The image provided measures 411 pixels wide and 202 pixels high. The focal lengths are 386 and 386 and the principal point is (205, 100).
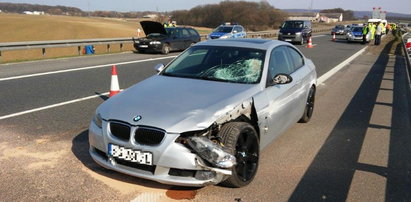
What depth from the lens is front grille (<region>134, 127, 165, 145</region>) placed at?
3.58m

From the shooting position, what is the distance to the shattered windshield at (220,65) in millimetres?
4918

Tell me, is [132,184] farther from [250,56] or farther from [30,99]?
[30,99]

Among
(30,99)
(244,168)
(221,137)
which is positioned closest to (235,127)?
(221,137)

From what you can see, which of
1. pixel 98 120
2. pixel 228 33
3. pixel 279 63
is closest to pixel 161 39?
pixel 228 33

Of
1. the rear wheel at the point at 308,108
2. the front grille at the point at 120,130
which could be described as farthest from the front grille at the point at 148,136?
the rear wheel at the point at 308,108

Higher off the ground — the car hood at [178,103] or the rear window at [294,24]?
the rear window at [294,24]

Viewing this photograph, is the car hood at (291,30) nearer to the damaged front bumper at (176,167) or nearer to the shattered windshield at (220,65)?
the shattered windshield at (220,65)

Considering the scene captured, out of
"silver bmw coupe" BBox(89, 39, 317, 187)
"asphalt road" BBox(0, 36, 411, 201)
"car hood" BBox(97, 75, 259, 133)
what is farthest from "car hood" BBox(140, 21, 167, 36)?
"car hood" BBox(97, 75, 259, 133)

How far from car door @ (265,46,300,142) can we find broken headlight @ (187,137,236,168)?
3.89ft

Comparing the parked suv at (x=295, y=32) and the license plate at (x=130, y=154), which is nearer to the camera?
the license plate at (x=130, y=154)

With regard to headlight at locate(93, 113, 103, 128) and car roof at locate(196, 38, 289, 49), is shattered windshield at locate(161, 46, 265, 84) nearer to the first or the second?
car roof at locate(196, 38, 289, 49)

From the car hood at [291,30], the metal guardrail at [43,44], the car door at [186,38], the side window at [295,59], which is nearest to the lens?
the side window at [295,59]

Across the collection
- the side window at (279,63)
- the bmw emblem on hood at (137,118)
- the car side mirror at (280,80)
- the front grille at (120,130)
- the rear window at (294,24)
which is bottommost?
the front grille at (120,130)

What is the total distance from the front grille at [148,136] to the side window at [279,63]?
197 cm
